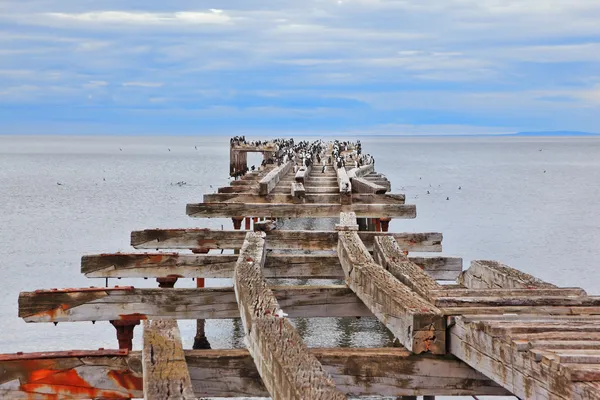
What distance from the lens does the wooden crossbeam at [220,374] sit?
457 centimetres

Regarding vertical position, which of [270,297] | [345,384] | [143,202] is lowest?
[143,202]

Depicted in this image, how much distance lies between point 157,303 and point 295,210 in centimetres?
554

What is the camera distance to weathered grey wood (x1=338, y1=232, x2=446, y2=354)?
4.66 metres

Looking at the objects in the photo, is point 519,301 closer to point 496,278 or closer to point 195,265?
point 496,278

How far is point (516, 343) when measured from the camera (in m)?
3.98

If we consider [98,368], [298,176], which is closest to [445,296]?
[98,368]

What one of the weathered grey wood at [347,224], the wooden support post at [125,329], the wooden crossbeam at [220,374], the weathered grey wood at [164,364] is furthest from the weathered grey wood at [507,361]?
the weathered grey wood at [347,224]

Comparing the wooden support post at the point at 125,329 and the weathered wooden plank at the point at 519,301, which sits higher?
the weathered wooden plank at the point at 519,301

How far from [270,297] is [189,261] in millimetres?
3156

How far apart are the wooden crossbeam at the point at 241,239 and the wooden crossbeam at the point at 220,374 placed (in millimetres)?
4584

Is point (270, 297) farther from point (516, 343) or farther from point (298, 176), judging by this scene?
point (298, 176)

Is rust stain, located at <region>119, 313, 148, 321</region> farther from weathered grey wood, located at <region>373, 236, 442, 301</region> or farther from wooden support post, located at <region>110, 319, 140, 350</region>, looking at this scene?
weathered grey wood, located at <region>373, 236, 442, 301</region>

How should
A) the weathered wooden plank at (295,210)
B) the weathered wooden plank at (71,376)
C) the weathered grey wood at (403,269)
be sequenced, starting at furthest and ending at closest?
the weathered wooden plank at (295,210) < the weathered grey wood at (403,269) < the weathered wooden plank at (71,376)

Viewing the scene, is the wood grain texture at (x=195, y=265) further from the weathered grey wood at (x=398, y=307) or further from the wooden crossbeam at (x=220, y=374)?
the wooden crossbeam at (x=220, y=374)
